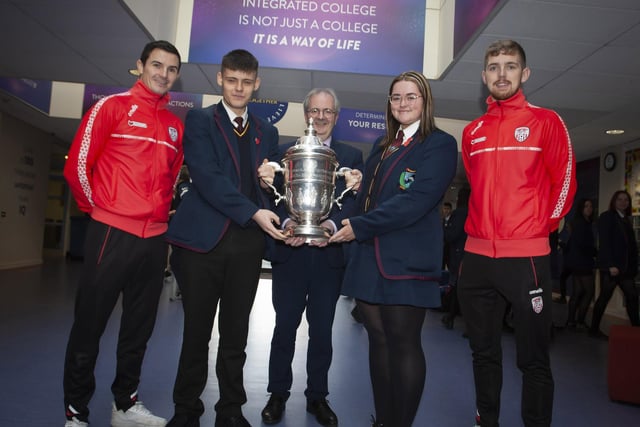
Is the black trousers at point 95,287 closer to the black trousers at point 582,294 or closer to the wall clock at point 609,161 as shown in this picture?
the black trousers at point 582,294

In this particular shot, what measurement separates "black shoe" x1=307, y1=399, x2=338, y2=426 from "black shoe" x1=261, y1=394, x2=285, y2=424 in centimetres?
16

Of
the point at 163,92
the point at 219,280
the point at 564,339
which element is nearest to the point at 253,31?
the point at 163,92

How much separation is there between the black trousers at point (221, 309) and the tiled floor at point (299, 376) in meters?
0.38

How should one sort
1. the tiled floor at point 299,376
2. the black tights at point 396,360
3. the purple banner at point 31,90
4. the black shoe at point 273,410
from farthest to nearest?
the purple banner at point 31,90
the tiled floor at point 299,376
the black shoe at point 273,410
the black tights at point 396,360

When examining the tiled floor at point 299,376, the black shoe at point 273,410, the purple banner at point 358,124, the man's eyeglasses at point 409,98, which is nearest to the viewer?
the man's eyeglasses at point 409,98

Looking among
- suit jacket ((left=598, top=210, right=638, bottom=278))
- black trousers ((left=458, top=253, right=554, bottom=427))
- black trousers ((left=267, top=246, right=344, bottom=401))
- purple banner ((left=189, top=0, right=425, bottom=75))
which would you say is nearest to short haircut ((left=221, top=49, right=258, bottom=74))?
black trousers ((left=267, top=246, right=344, bottom=401))

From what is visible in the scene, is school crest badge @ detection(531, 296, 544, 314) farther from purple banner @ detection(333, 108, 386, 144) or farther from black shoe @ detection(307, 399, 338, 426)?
purple banner @ detection(333, 108, 386, 144)

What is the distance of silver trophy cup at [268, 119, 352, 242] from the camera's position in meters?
2.10

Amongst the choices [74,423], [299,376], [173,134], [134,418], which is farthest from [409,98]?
[299,376]

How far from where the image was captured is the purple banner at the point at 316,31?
14.7 ft

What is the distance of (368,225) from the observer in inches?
70.4

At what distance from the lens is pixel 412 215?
1.78 m

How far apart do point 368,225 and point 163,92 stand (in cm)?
130

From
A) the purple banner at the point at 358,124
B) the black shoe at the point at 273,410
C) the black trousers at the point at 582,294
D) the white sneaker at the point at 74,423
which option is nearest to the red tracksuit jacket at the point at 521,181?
the black shoe at the point at 273,410
